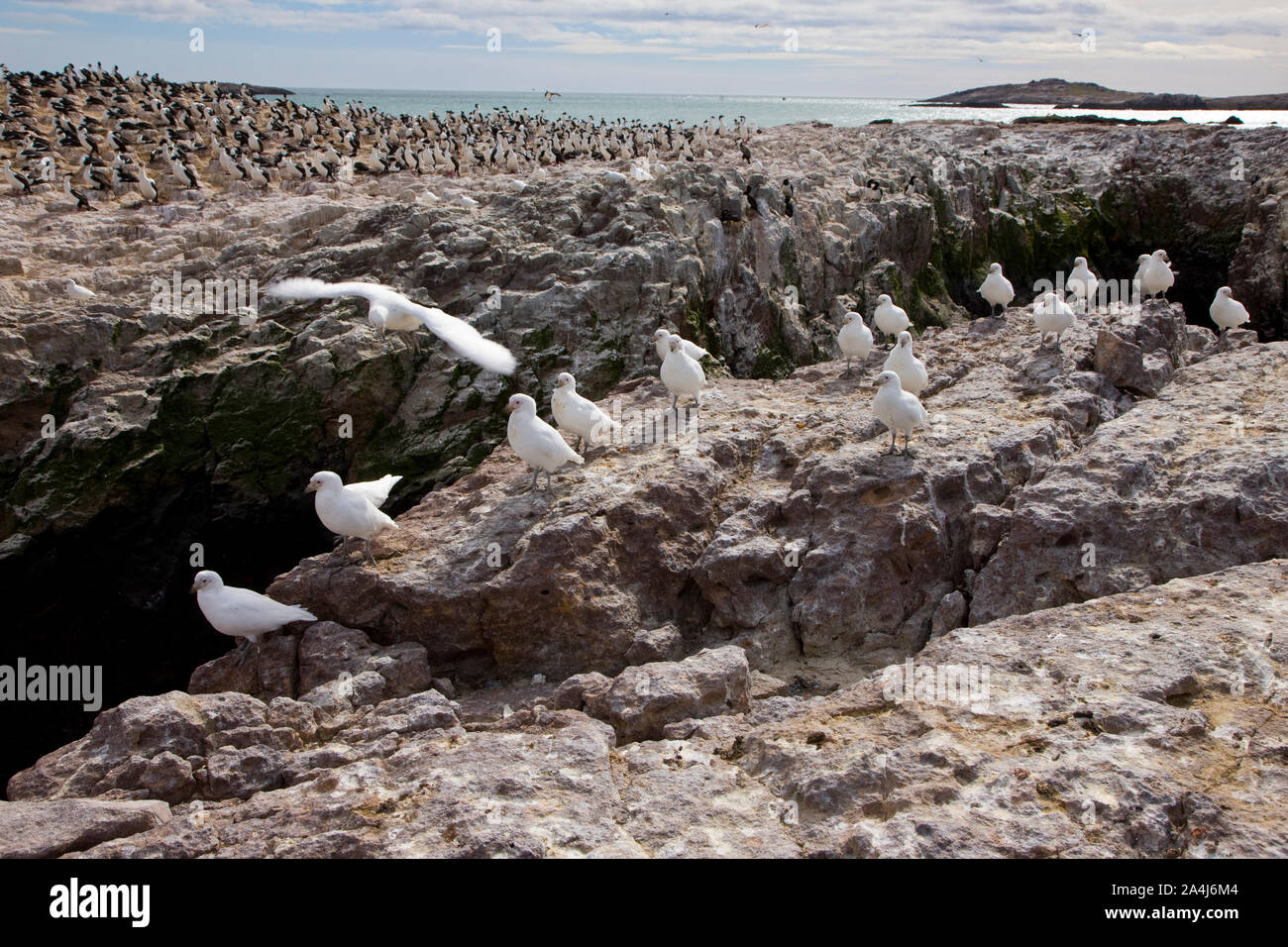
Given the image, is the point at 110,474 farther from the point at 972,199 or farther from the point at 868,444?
the point at 972,199

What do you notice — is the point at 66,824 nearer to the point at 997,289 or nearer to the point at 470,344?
the point at 470,344

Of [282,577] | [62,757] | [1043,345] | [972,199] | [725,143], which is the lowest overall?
[62,757]

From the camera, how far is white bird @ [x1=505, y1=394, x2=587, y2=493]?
9.19 meters

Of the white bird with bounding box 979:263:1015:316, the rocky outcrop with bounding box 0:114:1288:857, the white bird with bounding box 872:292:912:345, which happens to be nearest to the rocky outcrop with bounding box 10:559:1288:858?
the rocky outcrop with bounding box 0:114:1288:857

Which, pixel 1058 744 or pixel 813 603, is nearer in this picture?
pixel 1058 744

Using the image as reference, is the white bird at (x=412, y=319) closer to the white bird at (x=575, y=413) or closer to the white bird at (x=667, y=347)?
the white bird at (x=575, y=413)

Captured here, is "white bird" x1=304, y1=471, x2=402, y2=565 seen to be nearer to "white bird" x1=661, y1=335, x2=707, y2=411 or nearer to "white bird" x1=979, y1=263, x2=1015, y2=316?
"white bird" x1=661, y1=335, x2=707, y2=411

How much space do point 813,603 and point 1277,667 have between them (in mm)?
3478

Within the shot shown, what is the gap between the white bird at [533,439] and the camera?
9188mm

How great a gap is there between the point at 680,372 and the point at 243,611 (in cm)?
521

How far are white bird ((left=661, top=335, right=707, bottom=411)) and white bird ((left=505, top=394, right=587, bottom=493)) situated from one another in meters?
1.86

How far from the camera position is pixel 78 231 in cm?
1778

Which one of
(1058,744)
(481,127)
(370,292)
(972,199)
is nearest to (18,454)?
(370,292)

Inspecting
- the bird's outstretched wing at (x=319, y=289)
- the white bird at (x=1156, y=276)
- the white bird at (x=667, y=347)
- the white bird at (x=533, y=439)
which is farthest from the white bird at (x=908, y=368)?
the white bird at (x=1156, y=276)
